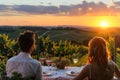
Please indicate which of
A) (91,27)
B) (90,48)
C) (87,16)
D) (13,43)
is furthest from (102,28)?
(13,43)

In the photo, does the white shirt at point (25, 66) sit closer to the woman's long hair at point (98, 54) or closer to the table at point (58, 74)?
the woman's long hair at point (98, 54)

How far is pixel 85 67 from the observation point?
399 centimetres

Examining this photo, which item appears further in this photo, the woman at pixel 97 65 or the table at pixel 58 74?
the table at pixel 58 74

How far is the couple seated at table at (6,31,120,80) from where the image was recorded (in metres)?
3.94

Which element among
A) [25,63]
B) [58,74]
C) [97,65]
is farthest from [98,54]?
[58,74]

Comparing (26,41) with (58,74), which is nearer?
(26,41)

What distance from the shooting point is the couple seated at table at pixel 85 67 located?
394 cm

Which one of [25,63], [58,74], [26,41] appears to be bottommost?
[58,74]

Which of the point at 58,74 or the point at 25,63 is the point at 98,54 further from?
the point at 58,74

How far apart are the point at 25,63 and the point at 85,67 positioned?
21.4 inches

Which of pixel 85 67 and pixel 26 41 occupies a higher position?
pixel 26 41

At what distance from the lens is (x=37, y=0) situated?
293 inches

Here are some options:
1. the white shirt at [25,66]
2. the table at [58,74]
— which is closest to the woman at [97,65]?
the white shirt at [25,66]

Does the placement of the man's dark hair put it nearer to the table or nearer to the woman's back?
the woman's back
